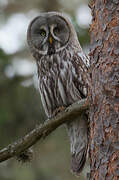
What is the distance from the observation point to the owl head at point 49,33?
4.64m

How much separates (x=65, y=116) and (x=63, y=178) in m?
4.28

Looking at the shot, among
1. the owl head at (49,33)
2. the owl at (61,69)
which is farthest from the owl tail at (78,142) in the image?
the owl head at (49,33)

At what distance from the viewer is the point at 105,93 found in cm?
284

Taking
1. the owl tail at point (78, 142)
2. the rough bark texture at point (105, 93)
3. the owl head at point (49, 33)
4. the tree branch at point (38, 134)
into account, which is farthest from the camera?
the owl head at point (49, 33)

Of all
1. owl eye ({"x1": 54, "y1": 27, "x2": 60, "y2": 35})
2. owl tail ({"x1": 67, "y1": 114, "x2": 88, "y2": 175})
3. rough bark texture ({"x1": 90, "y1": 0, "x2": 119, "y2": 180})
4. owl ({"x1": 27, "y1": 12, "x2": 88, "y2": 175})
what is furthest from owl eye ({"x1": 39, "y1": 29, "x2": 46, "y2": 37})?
rough bark texture ({"x1": 90, "y1": 0, "x2": 119, "y2": 180})

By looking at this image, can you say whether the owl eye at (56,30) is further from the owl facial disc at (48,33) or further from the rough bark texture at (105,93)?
the rough bark texture at (105,93)

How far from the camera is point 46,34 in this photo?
4.73 m

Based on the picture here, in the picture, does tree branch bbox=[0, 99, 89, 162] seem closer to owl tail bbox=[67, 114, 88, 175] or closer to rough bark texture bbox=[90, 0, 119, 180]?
rough bark texture bbox=[90, 0, 119, 180]

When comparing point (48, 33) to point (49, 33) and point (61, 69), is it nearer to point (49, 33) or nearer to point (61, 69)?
point (49, 33)

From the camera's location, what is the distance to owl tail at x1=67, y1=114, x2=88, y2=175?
4154 mm

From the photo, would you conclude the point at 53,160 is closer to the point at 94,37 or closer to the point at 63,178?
the point at 63,178

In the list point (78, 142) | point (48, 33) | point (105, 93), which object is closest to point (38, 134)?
point (105, 93)

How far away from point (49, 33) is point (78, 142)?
120 cm

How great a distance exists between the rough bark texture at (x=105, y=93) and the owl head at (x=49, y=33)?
1634mm
